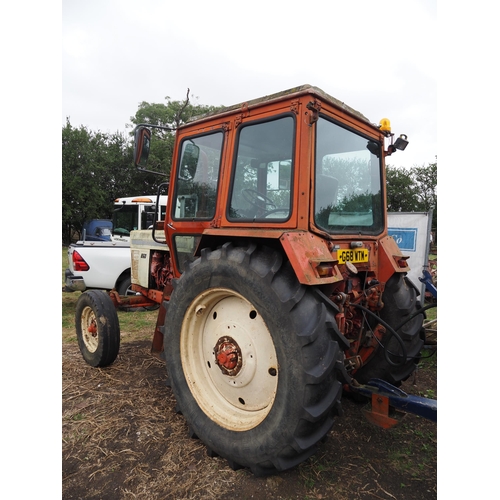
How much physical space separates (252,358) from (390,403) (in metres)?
0.92

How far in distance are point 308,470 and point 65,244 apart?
2124 centimetres

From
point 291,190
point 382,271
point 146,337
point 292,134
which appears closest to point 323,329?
point 291,190

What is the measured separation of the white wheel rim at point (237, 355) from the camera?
2.40 m

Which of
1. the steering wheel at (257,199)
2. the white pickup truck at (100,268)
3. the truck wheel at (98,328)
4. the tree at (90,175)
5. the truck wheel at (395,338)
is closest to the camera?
the steering wheel at (257,199)

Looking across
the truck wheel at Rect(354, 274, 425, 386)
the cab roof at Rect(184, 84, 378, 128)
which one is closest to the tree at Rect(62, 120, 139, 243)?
the cab roof at Rect(184, 84, 378, 128)

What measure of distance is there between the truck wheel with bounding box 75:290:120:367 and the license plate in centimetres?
243

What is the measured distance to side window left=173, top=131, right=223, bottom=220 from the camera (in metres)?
2.98

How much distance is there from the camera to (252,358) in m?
2.45

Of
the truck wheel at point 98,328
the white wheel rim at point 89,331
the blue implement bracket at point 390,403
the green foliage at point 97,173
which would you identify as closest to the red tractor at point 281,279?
the blue implement bracket at point 390,403

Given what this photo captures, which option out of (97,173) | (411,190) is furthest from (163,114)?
(411,190)

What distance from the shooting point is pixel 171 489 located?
2221 mm

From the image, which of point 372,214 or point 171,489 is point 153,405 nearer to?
point 171,489

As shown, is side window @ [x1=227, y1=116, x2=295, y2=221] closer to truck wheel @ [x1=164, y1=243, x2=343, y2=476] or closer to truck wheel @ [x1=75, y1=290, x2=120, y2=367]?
truck wheel @ [x1=164, y1=243, x2=343, y2=476]

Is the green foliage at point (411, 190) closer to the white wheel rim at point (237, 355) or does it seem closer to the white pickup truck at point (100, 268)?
the white pickup truck at point (100, 268)
